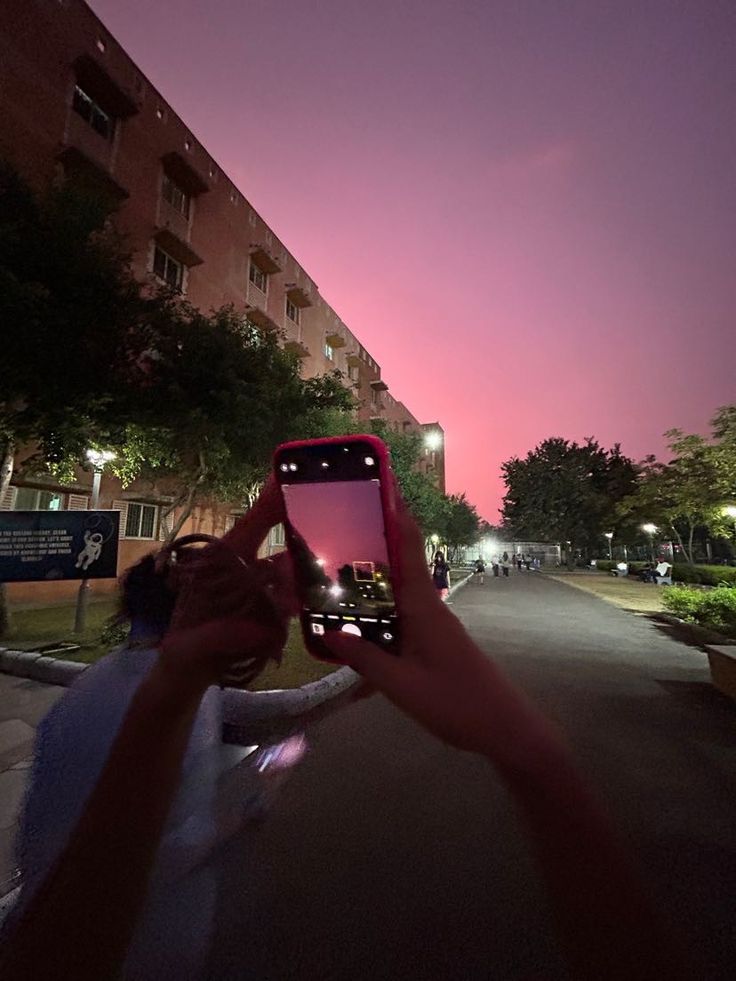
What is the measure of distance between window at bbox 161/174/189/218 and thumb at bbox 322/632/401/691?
2167cm

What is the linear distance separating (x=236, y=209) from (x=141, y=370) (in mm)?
17044

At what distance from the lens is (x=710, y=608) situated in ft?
37.3

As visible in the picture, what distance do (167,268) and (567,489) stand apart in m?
50.6

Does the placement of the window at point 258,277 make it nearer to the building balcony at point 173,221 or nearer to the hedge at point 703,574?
the building balcony at point 173,221

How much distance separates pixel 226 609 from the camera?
946 mm

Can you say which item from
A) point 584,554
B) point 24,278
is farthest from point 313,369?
point 584,554

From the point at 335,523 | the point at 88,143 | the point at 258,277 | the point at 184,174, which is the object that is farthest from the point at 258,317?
the point at 335,523

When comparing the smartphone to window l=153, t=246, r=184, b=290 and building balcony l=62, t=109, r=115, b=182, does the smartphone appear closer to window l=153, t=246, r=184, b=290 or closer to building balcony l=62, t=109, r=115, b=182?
building balcony l=62, t=109, r=115, b=182

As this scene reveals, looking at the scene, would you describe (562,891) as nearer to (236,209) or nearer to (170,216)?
(170,216)

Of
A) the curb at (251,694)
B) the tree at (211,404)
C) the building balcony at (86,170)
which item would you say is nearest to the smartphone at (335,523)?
the curb at (251,694)

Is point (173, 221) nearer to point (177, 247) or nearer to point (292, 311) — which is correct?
point (177, 247)

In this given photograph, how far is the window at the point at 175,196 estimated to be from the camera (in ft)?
57.4

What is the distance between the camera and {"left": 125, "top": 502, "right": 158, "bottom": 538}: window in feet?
54.3

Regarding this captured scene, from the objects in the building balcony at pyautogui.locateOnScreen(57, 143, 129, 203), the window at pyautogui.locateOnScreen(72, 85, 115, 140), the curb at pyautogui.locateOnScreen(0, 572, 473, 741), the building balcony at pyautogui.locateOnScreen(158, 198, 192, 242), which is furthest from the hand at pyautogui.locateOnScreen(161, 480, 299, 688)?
the window at pyautogui.locateOnScreen(72, 85, 115, 140)
